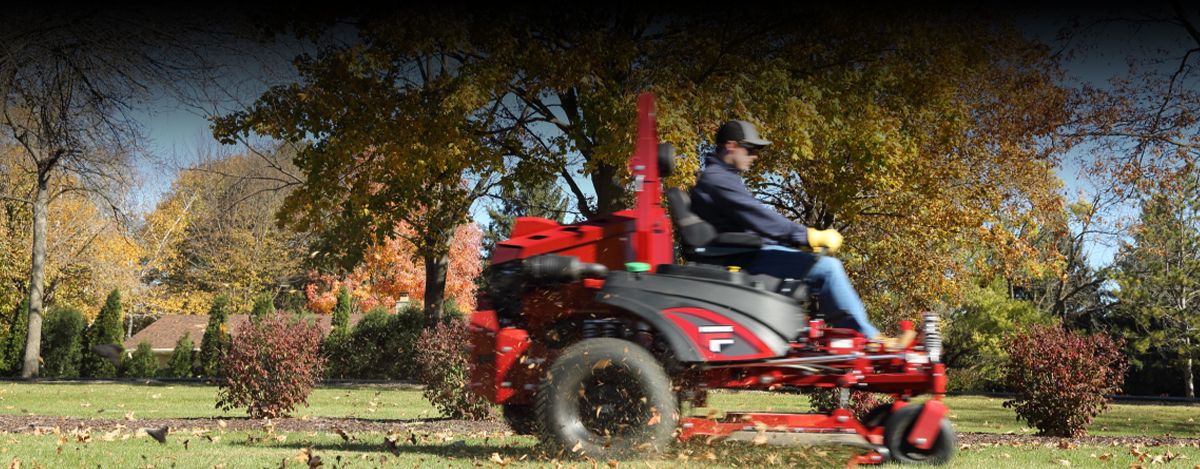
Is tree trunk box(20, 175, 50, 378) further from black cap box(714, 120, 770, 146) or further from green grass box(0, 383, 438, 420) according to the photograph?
black cap box(714, 120, 770, 146)

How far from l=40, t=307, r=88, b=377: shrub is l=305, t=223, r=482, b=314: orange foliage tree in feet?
28.2

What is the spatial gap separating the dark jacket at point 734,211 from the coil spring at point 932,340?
2.77ft

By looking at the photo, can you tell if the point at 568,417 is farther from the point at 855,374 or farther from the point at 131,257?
the point at 131,257

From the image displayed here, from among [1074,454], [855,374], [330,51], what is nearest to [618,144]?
[330,51]

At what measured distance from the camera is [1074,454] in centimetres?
792

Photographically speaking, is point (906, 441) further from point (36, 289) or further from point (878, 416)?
point (36, 289)

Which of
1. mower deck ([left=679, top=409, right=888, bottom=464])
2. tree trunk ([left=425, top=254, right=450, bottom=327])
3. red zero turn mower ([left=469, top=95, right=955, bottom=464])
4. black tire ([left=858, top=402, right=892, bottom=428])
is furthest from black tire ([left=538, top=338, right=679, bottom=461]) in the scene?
tree trunk ([left=425, top=254, right=450, bottom=327])

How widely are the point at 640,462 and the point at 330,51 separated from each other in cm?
1508

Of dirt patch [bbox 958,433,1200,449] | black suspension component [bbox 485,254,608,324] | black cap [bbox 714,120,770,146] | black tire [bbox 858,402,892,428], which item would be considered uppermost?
black cap [bbox 714,120,770,146]

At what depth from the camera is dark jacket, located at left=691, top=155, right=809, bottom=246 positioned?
5914 mm

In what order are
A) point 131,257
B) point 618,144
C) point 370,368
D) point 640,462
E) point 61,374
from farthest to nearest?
point 131,257, point 61,374, point 370,368, point 618,144, point 640,462

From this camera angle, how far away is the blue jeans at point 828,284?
19.2ft

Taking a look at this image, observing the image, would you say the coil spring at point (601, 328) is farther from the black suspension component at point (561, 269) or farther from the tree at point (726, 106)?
the tree at point (726, 106)

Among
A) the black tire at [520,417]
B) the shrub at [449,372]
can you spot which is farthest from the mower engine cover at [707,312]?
the shrub at [449,372]
